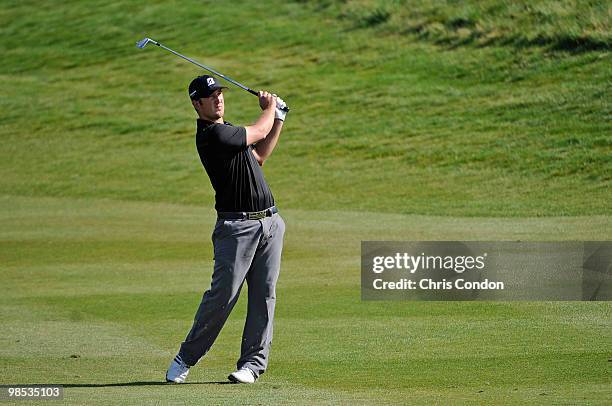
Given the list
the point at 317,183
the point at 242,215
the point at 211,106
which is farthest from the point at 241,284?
the point at 317,183

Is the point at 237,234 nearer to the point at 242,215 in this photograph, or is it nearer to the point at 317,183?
the point at 242,215

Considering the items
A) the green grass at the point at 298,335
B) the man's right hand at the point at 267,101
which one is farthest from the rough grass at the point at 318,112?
the man's right hand at the point at 267,101

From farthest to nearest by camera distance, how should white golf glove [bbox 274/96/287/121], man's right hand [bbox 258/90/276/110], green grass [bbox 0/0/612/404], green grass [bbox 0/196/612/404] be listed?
green grass [bbox 0/0/612/404]
white golf glove [bbox 274/96/287/121]
man's right hand [bbox 258/90/276/110]
green grass [bbox 0/196/612/404]

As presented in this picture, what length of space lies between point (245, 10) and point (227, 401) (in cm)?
5207

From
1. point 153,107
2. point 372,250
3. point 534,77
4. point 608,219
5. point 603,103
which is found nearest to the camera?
point 372,250

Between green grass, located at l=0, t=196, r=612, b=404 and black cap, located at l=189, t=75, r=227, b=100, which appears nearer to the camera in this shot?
green grass, located at l=0, t=196, r=612, b=404

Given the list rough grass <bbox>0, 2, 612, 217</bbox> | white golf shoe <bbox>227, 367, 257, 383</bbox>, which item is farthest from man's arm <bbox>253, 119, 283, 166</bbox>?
rough grass <bbox>0, 2, 612, 217</bbox>

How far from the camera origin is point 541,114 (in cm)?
3653

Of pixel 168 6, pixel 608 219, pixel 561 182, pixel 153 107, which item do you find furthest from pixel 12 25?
pixel 608 219

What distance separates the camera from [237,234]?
8828 millimetres

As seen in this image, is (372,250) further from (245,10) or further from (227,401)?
(245,10)

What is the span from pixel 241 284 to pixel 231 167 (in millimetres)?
836

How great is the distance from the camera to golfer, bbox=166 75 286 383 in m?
8.80

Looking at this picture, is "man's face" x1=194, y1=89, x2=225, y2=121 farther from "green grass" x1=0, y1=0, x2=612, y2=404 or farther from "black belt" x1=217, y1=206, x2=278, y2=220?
"green grass" x1=0, y1=0, x2=612, y2=404
